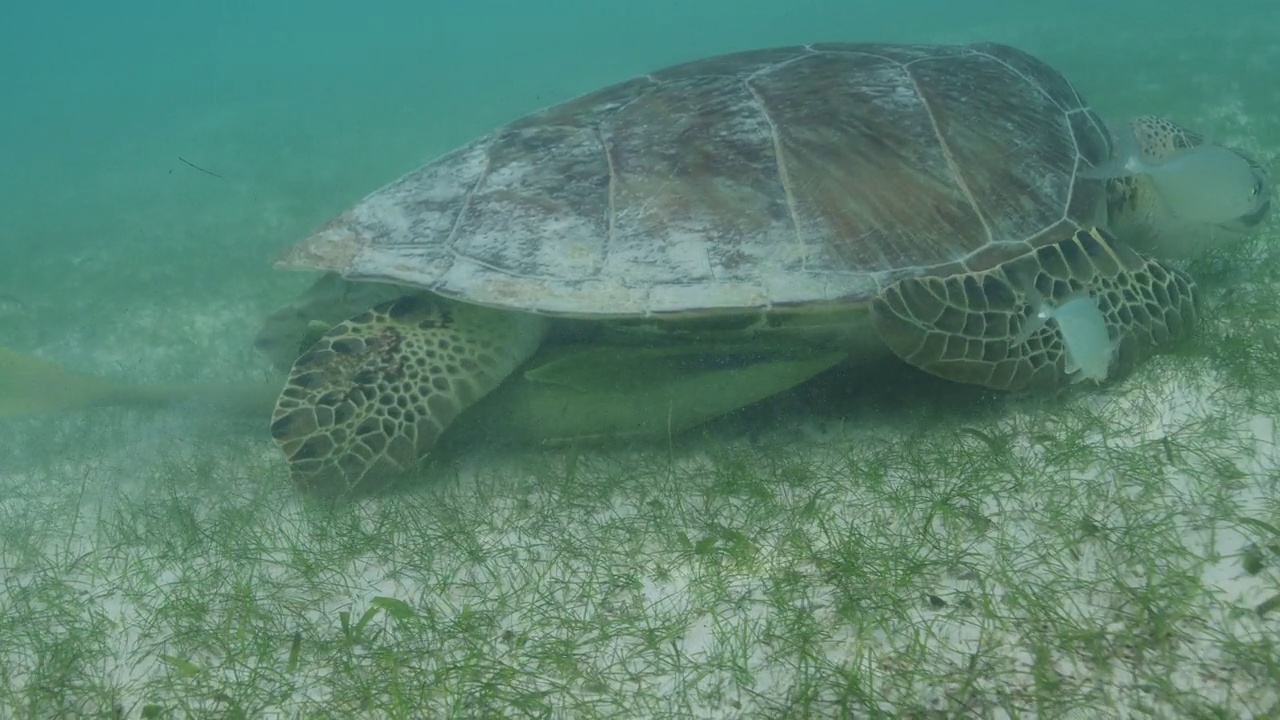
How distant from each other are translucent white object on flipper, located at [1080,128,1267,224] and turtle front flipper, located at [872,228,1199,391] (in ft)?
2.12

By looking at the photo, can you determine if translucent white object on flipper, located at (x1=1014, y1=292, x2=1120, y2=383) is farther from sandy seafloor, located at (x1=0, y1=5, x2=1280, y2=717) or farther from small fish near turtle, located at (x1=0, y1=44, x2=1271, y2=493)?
sandy seafloor, located at (x1=0, y1=5, x2=1280, y2=717)

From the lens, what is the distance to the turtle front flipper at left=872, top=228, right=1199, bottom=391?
323cm

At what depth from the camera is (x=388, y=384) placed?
3.59m

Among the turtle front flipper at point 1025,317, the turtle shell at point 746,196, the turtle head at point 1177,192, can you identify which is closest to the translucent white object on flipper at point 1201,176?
the turtle head at point 1177,192

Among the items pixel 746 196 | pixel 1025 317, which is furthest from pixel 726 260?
pixel 1025 317

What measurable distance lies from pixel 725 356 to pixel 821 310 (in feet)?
1.94

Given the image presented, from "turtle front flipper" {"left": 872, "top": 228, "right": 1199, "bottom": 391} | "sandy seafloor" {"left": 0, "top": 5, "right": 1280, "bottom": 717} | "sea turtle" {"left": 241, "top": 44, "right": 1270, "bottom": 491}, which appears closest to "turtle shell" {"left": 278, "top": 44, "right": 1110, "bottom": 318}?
"sea turtle" {"left": 241, "top": 44, "right": 1270, "bottom": 491}

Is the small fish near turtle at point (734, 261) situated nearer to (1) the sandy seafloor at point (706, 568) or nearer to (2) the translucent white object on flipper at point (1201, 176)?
(2) the translucent white object on flipper at point (1201, 176)

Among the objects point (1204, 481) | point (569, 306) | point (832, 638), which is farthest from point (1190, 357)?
point (569, 306)

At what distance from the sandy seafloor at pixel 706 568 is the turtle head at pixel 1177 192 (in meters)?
0.34

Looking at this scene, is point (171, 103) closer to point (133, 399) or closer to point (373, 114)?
point (373, 114)

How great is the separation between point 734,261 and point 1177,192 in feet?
8.62

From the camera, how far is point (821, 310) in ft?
11.0

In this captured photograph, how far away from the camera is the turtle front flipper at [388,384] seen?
345 centimetres
